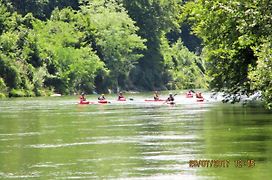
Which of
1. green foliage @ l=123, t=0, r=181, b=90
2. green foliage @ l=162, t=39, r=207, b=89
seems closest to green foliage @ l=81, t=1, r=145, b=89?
green foliage @ l=123, t=0, r=181, b=90

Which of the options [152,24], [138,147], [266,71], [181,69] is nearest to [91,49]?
[152,24]

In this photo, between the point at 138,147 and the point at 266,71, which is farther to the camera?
the point at 138,147

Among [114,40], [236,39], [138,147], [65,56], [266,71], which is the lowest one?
[138,147]

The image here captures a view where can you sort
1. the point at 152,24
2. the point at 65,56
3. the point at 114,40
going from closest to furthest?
the point at 65,56 → the point at 114,40 → the point at 152,24

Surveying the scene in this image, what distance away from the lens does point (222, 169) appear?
28562 millimetres

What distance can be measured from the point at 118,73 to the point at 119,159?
97.3m

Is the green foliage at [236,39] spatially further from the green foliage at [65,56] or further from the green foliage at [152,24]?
the green foliage at [152,24]

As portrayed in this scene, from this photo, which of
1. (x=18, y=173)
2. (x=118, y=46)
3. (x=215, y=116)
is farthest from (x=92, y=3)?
(x=18, y=173)

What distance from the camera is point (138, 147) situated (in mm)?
35969

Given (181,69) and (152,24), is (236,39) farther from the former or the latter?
(181,69)

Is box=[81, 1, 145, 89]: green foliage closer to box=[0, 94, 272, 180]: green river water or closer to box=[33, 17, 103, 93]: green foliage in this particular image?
box=[33, 17, 103, 93]: green foliage

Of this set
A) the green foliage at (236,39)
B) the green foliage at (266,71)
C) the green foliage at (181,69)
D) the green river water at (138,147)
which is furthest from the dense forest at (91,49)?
the green foliage at (266,71)

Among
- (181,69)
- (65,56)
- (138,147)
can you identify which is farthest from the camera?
(181,69)

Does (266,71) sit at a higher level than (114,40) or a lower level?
lower
